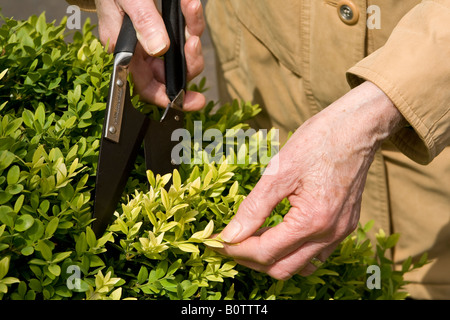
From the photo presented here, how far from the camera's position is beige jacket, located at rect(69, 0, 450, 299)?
1440 millimetres

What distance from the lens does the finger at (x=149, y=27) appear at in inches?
59.9

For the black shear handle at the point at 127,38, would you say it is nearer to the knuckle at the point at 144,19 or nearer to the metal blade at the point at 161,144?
the knuckle at the point at 144,19

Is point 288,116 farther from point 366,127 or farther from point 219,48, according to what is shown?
point 366,127

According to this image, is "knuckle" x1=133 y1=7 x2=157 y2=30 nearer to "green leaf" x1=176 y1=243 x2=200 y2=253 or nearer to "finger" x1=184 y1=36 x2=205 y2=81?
"finger" x1=184 y1=36 x2=205 y2=81

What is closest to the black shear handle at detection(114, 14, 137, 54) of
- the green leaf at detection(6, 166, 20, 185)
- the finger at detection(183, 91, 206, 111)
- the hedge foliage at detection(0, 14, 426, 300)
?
the hedge foliage at detection(0, 14, 426, 300)

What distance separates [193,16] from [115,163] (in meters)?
0.55

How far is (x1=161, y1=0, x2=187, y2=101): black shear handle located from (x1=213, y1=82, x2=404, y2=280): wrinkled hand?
0.41 m

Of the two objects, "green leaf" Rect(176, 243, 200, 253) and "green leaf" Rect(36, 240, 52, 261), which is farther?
"green leaf" Rect(176, 243, 200, 253)

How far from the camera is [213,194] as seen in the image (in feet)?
4.77

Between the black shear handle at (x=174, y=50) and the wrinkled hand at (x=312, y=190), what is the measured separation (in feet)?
1.34

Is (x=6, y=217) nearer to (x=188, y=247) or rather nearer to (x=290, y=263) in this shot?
(x=188, y=247)

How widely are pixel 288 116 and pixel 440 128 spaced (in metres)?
0.79

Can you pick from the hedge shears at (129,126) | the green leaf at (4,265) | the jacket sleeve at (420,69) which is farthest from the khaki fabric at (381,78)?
the green leaf at (4,265)

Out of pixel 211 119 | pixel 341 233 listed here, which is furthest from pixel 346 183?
pixel 211 119
